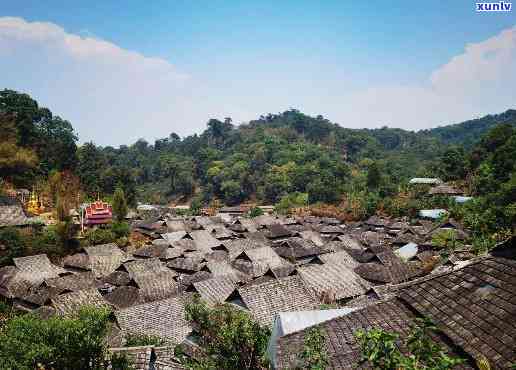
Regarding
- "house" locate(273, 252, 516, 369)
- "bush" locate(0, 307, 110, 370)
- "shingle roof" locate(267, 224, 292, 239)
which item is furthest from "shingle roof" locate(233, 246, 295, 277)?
"house" locate(273, 252, 516, 369)

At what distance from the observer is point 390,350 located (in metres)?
4.59


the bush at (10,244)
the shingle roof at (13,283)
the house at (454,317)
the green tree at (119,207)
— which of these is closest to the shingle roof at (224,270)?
the shingle roof at (13,283)

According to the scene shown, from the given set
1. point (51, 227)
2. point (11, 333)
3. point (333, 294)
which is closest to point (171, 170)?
point (51, 227)

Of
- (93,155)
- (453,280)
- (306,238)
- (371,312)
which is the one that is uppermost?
(93,155)

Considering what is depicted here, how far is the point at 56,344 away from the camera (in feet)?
33.5

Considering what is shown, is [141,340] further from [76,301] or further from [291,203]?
[291,203]

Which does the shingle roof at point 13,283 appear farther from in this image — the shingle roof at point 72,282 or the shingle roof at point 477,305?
the shingle roof at point 477,305

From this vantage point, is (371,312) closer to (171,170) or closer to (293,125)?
(171,170)

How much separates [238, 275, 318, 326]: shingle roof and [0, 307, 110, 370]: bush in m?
7.15

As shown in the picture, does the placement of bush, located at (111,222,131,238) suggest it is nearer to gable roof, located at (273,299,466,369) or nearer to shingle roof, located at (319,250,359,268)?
shingle roof, located at (319,250,359,268)

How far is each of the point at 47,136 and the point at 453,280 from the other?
6586 centimetres

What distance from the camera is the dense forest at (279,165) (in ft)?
159

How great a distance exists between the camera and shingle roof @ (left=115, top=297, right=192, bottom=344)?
16.9 metres

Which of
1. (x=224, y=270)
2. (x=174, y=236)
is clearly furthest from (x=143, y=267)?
(x=174, y=236)
